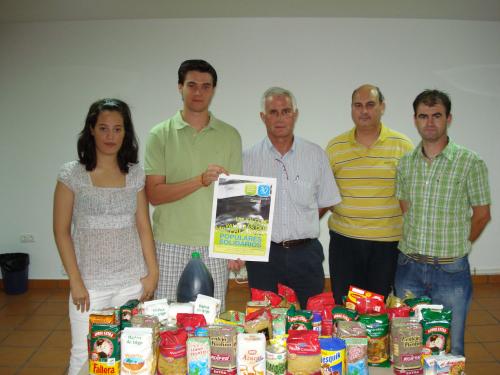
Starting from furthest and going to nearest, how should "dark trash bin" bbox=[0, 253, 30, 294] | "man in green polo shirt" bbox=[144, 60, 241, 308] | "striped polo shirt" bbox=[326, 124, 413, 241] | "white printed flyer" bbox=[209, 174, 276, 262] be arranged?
"dark trash bin" bbox=[0, 253, 30, 294], "striped polo shirt" bbox=[326, 124, 413, 241], "man in green polo shirt" bbox=[144, 60, 241, 308], "white printed flyer" bbox=[209, 174, 276, 262]

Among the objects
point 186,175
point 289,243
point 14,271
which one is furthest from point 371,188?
point 14,271

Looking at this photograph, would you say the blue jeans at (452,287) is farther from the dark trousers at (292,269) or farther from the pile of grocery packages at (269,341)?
the pile of grocery packages at (269,341)

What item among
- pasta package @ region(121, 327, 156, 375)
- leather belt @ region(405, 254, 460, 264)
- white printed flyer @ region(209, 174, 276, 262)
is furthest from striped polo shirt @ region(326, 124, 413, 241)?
pasta package @ region(121, 327, 156, 375)

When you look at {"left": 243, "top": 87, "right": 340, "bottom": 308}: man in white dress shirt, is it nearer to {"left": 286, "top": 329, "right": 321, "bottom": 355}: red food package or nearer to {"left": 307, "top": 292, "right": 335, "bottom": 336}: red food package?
{"left": 307, "top": 292, "right": 335, "bottom": 336}: red food package

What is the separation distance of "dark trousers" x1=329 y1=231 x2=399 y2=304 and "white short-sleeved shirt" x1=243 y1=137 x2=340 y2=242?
25 cm

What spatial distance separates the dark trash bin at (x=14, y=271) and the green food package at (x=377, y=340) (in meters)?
4.02

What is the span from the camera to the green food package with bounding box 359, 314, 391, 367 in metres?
1.57

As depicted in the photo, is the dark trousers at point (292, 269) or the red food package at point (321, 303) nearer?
the red food package at point (321, 303)

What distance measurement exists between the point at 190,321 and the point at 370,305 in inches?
27.0

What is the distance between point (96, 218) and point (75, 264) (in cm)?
23

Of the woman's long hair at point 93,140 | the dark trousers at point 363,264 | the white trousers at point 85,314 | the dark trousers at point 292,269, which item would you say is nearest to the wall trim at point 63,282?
the dark trousers at point 363,264

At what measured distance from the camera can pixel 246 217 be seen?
218 centimetres

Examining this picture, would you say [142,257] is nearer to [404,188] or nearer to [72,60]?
[404,188]

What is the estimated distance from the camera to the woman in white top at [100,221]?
6.48 ft
